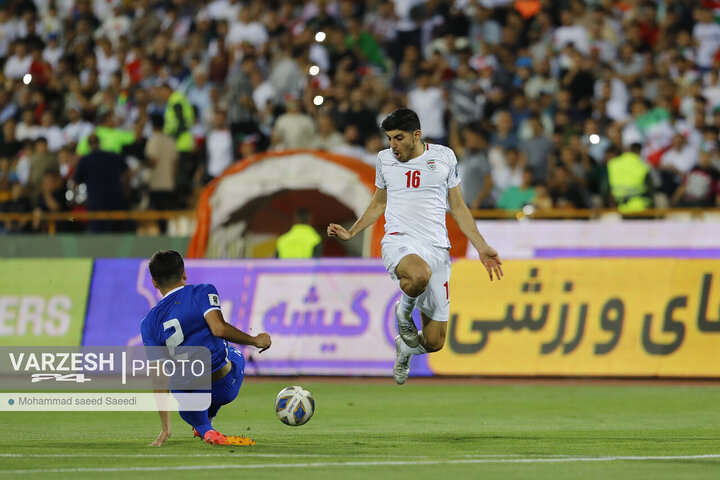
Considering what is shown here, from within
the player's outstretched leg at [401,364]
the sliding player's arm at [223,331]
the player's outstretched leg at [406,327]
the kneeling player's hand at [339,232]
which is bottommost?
the player's outstretched leg at [401,364]

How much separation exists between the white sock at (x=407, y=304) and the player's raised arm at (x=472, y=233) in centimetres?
74

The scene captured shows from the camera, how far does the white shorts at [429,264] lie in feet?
36.2

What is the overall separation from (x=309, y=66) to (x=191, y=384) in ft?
47.4

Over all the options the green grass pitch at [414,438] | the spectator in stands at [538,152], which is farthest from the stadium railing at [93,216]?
the green grass pitch at [414,438]

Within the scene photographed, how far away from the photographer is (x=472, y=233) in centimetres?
1077

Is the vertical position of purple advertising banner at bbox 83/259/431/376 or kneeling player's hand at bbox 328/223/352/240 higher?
kneeling player's hand at bbox 328/223/352/240

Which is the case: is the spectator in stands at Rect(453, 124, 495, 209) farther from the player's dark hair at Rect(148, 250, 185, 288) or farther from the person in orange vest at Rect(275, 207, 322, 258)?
the player's dark hair at Rect(148, 250, 185, 288)

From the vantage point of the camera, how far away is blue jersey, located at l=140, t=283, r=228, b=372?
9430 millimetres

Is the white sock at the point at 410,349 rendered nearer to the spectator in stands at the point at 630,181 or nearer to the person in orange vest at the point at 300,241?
the person in orange vest at the point at 300,241

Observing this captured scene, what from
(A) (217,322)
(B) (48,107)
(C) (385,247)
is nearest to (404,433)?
(C) (385,247)

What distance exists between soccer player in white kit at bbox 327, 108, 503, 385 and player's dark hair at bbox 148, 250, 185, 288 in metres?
1.68

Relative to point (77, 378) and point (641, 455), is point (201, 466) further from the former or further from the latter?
point (77, 378)

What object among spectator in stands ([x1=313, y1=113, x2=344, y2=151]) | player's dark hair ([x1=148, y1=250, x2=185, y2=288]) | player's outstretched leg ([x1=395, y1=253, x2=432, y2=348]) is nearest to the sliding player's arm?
player's dark hair ([x1=148, y1=250, x2=185, y2=288])

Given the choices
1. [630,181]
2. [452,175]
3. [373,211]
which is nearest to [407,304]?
[373,211]
